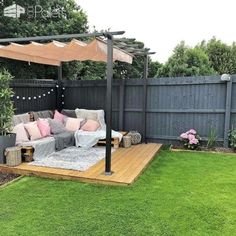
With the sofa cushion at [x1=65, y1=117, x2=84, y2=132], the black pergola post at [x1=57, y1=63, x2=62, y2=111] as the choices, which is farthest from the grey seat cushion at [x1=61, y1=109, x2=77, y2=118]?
the black pergola post at [x1=57, y1=63, x2=62, y2=111]

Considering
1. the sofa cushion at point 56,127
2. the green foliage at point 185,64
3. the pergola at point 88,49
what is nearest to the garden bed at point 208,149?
the pergola at point 88,49

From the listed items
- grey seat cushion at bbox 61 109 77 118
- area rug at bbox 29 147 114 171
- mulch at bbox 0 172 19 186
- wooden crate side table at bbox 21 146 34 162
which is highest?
grey seat cushion at bbox 61 109 77 118

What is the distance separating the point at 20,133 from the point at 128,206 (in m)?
3.20

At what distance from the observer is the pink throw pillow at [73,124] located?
741 cm

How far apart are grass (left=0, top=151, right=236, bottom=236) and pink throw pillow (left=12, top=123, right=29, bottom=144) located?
1.29 metres

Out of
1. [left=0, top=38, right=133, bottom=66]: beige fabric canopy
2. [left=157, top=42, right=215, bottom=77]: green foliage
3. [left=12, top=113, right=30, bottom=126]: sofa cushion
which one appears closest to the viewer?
[left=0, top=38, right=133, bottom=66]: beige fabric canopy

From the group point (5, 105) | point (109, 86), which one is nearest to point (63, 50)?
point (5, 105)

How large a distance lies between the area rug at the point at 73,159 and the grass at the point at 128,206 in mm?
621

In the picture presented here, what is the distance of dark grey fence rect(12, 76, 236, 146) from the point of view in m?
7.09

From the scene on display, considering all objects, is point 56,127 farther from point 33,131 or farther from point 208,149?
point 208,149

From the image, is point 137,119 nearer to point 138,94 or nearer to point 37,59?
point 138,94

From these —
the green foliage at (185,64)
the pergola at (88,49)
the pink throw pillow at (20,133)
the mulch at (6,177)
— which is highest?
the green foliage at (185,64)

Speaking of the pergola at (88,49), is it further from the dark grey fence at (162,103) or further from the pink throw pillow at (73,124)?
the pink throw pillow at (73,124)

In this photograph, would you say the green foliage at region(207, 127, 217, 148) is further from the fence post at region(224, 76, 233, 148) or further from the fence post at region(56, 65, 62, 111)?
the fence post at region(56, 65, 62, 111)
